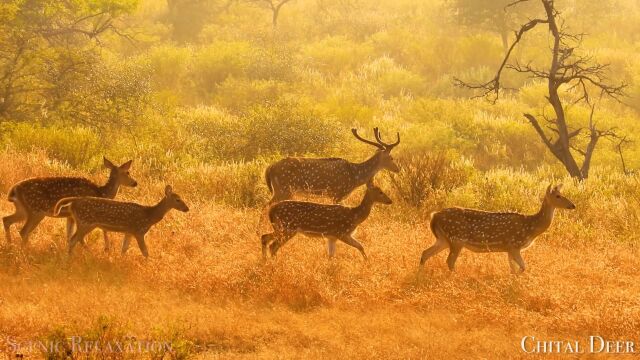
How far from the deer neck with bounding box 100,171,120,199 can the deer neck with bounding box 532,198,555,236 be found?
5.89 meters

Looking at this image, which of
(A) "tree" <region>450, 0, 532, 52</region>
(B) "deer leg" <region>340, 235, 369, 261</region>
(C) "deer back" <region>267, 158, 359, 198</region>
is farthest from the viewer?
(A) "tree" <region>450, 0, 532, 52</region>

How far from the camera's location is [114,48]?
3512 cm

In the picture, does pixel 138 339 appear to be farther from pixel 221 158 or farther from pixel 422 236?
pixel 221 158

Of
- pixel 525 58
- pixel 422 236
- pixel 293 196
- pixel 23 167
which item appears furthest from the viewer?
pixel 525 58

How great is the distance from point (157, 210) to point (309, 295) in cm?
265

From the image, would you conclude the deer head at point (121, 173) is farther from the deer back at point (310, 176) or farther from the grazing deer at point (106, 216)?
the deer back at point (310, 176)

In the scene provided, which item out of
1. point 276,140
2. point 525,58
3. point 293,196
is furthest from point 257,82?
point 293,196

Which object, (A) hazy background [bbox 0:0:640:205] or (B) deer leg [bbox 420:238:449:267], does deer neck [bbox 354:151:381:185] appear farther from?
(A) hazy background [bbox 0:0:640:205]

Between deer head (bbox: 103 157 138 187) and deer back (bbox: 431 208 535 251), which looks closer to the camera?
deer back (bbox: 431 208 535 251)

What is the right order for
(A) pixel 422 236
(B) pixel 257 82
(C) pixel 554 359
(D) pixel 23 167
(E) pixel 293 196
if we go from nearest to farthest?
(C) pixel 554 359 → (A) pixel 422 236 → (E) pixel 293 196 → (D) pixel 23 167 → (B) pixel 257 82

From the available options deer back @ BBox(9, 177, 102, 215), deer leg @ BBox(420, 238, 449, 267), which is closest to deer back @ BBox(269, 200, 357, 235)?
deer leg @ BBox(420, 238, 449, 267)

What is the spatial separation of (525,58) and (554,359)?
27.7 meters

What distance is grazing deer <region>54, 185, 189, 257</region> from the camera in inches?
407

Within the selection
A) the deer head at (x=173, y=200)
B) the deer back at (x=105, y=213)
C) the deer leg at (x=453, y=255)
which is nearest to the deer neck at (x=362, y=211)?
the deer leg at (x=453, y=255)
